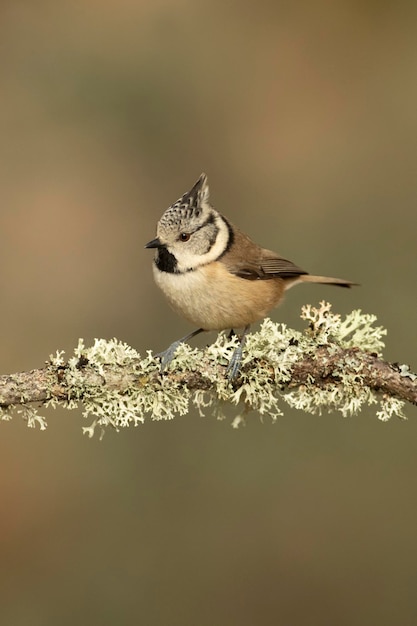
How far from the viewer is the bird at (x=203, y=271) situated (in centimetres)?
388

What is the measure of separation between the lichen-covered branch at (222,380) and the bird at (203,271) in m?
0.64

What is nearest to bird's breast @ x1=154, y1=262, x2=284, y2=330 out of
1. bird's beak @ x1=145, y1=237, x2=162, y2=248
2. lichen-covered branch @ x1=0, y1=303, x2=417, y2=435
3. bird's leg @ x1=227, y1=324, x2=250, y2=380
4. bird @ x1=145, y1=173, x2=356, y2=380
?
bird @ x1=145, y1=173, x2=356, y2=380

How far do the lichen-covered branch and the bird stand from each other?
0.64 metres

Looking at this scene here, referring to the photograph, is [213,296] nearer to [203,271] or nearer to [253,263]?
[203,271]

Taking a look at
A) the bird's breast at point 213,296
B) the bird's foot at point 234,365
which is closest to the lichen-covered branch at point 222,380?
the bird's foot at point 234,365

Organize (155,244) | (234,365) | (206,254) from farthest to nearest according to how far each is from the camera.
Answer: (206,254), (155,244), (234,365)

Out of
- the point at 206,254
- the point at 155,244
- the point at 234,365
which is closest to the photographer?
the point at 234,365

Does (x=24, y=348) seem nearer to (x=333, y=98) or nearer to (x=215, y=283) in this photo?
(x=215, y=283)

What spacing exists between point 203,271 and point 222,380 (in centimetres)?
91

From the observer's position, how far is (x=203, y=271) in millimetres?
3963

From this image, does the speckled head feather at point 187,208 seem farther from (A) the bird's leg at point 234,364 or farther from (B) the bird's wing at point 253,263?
(A) the bird's leg at point 234,364

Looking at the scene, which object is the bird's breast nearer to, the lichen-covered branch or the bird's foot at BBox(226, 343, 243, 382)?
the lichen-covered branch

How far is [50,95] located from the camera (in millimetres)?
7008

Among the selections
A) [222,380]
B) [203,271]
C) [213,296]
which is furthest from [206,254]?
[222,380]
